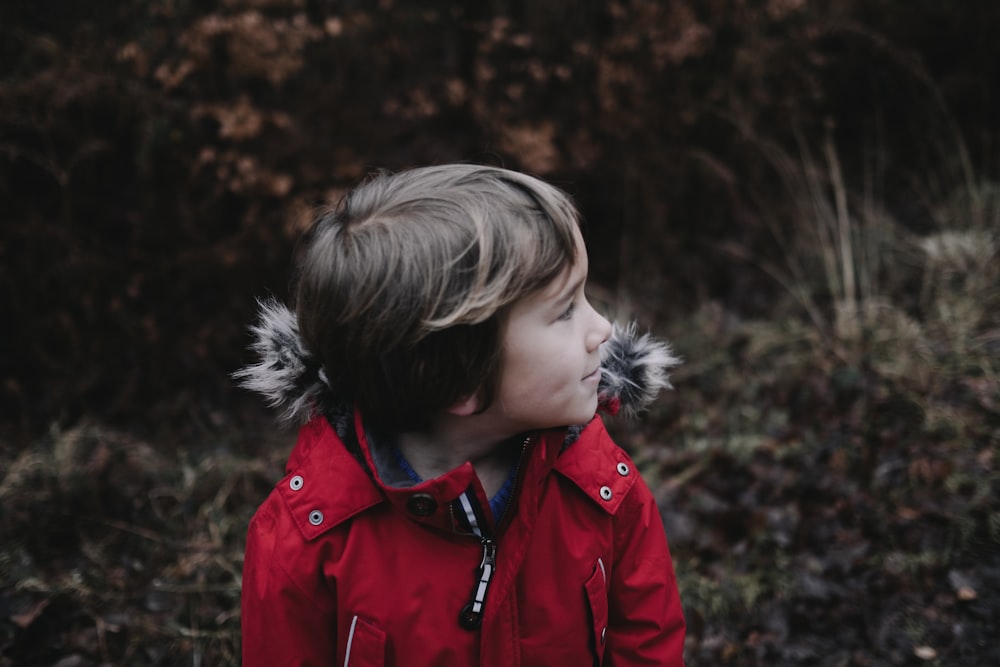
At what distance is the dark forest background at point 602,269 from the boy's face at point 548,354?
1.56m

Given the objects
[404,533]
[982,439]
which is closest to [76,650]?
[404,533]

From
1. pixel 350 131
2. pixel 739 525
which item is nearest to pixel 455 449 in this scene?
pixel 739 525

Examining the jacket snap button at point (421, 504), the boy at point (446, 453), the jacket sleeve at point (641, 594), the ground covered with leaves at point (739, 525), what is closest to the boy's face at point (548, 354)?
the boy at point (446, 453)

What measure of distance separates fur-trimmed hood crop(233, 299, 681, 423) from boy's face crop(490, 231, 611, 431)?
0.87 ft

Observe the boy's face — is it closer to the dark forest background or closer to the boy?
the boy

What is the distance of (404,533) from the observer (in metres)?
1.54

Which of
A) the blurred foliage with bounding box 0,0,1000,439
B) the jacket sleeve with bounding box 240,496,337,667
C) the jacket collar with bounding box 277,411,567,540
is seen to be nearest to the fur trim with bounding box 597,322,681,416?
the jacket collar with bounding box 277,411,567,540

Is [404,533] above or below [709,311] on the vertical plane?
above

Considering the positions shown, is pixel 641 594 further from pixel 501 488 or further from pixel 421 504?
pixel 421 504

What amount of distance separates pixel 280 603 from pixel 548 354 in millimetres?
783

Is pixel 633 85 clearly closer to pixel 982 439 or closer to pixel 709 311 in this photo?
pixel 709 311

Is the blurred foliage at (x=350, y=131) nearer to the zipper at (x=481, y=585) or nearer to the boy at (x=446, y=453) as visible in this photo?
the boy at (x=446, y=453)

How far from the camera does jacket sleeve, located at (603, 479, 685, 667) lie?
173cm

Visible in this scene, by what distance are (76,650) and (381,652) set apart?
1628 millimetres
